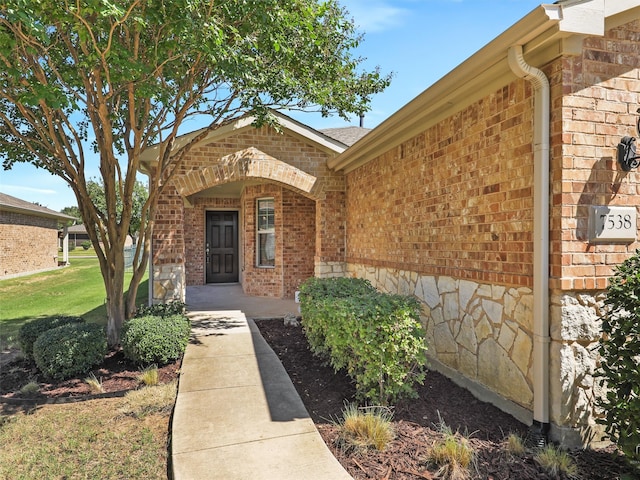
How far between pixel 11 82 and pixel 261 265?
21.9 feet

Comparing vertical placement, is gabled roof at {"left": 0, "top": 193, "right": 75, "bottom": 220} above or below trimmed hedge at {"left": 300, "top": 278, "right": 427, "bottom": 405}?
above

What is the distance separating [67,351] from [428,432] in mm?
4124

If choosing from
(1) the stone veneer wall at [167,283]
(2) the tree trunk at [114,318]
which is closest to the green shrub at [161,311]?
(2) the tree trunk at [114,318]

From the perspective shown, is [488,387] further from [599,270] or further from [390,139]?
[390,139]

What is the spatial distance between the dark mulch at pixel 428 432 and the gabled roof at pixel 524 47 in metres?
3.09

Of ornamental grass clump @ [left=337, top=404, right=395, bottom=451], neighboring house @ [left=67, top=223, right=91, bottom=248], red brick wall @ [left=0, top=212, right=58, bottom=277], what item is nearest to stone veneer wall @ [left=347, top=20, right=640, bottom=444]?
ornamental grass clump @ [left=337, top=404, right=395, bottom=451]

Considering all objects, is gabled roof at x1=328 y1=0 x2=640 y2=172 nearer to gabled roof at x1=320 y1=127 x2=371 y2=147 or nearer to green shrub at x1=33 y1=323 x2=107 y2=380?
green shrub at x1=33 y1=323 x2=107 y2=380

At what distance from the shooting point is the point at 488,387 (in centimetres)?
387

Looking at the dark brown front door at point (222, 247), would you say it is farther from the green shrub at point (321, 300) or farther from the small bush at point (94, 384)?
the small bush at point (94, 384)

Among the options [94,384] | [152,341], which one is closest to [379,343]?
[152,341]

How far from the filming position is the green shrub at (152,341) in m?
4.85

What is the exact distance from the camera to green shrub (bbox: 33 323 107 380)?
180 inches

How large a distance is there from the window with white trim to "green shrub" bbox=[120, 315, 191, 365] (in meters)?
5.36

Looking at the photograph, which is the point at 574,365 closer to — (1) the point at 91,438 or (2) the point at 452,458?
(2) the point at 452,458
